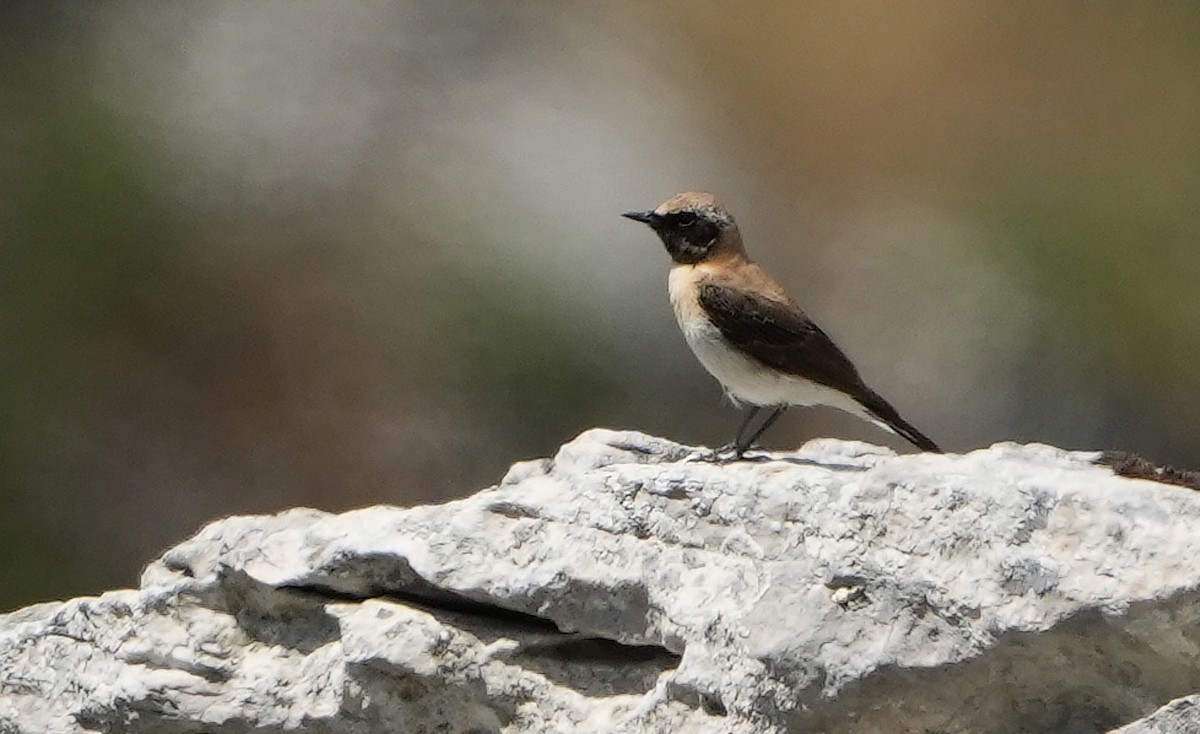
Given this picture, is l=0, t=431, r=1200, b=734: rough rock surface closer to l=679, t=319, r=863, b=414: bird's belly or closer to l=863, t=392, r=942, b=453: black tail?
l=863, t=392, r=942, b=453: black tail

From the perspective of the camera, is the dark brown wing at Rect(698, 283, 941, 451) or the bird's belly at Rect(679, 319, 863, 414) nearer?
the dark brown wing at Rect(698, 283, 941, 451)

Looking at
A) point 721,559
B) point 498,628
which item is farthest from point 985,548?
point 498,628

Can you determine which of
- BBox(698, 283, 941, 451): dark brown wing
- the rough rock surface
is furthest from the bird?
the rough rock surface

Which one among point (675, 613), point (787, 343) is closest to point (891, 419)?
point (787, 343)

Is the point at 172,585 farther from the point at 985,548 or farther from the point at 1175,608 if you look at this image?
the point at 1175,608

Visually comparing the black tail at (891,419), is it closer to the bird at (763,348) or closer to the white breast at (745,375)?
the bird at (763,348)

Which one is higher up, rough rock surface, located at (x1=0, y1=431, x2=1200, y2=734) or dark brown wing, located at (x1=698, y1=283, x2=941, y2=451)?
dark brown wing, located at (x1=698, y1=283, x2=941, y2=451)

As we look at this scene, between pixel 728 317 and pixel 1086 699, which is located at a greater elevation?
pixel 728 317

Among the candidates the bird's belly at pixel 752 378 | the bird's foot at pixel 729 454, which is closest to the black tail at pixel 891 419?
the bird's belly at pixel 752 378
